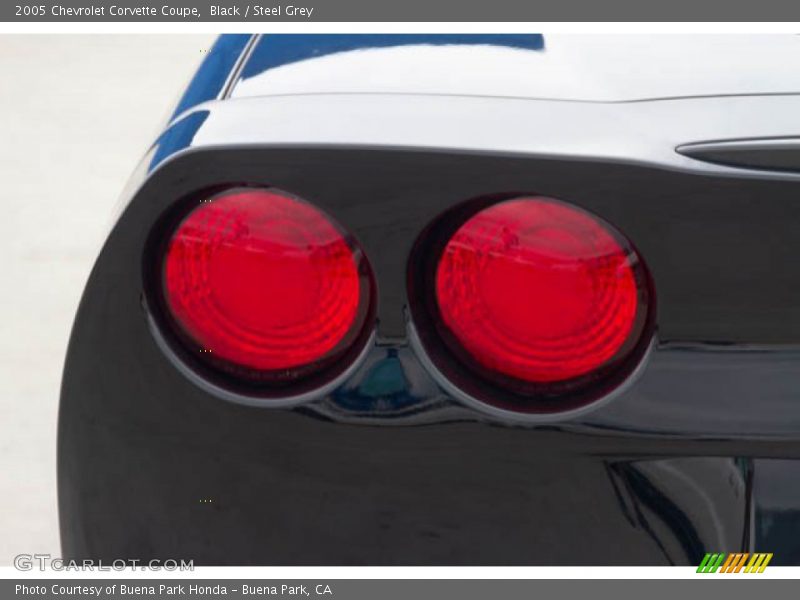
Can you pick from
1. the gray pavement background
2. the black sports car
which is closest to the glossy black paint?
the black sports car

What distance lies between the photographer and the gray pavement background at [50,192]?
3.02 m

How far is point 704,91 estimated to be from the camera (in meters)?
1.33

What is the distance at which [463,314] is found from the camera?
1354 millimetres

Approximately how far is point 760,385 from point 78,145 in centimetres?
472

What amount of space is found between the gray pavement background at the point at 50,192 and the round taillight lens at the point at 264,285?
142 millimetres

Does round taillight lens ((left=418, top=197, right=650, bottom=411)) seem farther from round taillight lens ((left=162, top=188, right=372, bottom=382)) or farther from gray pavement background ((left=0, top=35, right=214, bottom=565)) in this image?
gray pavement background ((left=0, top=35, right=214, bottom=565))

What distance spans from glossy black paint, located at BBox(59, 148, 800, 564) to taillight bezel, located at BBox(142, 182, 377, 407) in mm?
12

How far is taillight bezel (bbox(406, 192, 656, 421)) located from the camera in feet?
4.28

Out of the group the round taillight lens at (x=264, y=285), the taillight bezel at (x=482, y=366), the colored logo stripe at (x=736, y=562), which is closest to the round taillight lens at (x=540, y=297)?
the taillight bezel at (x=482, y=366)

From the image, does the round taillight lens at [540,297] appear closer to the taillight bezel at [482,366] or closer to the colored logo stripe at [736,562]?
the taillight bezel at [482,366]

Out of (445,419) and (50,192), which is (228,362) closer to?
(445,419)

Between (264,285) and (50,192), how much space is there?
3846mm

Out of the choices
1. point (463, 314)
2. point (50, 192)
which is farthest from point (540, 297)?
point (50, 192)

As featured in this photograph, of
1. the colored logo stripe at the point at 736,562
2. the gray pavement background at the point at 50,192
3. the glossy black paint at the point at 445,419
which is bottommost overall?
the gray pavement background at the point at 50,192
